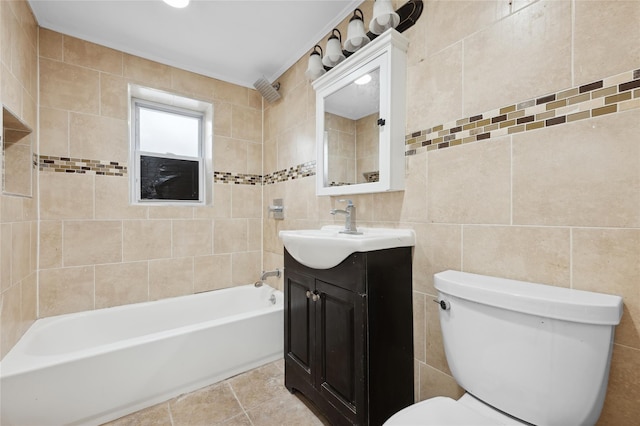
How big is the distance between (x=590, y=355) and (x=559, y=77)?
2.81 ft

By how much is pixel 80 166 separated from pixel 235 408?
6.33ft

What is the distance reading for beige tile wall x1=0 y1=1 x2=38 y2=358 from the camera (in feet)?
4.39

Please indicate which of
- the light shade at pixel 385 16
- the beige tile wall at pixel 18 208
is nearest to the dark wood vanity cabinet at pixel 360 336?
the light shade at pixel 385 16

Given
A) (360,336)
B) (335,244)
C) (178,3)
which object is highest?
(178,3)

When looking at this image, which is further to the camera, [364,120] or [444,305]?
[364,120]

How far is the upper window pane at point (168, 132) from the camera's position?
7.82 feet

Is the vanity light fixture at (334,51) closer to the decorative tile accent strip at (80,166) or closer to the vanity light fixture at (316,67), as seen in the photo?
the vanity light fixture at (316,67)

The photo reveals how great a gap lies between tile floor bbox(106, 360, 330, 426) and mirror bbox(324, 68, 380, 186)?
1.31 metres

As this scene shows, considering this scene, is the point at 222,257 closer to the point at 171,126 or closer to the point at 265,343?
the point at 265,343

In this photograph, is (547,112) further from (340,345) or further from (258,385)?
(258,385)

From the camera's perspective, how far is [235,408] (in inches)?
61.4

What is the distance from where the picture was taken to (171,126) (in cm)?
252

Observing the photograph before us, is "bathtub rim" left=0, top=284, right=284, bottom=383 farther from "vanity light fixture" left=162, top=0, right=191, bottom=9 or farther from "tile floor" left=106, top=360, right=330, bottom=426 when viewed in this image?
"vanity light fixture" left=162, top=0, right=191, bottom=9

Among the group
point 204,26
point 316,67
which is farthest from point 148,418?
point 204,26
